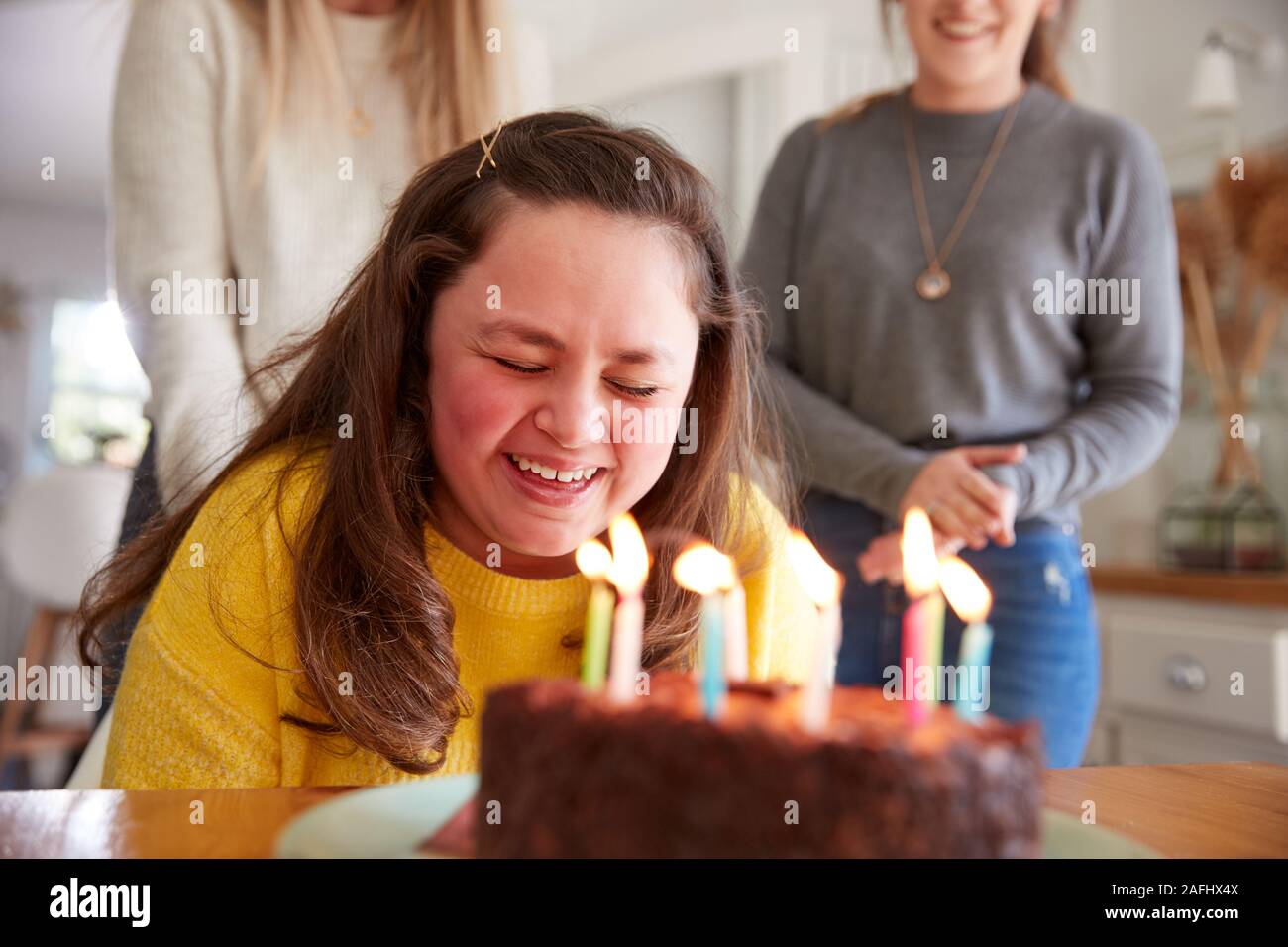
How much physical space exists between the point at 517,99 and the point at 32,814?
3.46 ft

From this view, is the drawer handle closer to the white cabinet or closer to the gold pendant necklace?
the white cabinet

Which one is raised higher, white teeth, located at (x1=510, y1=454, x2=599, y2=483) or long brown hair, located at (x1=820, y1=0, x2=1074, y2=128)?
long brown hair, located at (x1=820, y1=0, x2=1074, y2=128)

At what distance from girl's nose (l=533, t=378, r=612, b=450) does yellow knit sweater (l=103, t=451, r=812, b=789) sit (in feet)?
0.54

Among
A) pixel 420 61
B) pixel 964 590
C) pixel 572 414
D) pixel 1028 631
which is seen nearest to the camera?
pixel 964 590

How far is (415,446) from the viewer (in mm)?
934

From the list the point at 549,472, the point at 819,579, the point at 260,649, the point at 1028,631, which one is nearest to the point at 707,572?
the point at 819,579

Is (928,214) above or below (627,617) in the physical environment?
above

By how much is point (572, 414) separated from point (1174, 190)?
8.66 ft

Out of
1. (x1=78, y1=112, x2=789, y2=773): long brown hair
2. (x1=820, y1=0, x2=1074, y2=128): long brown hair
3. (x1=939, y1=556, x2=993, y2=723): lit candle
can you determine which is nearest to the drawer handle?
(x1=820, y1=0, x2=1074, y2=128): long brown hair

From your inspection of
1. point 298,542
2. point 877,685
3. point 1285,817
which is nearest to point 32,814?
point 298,542

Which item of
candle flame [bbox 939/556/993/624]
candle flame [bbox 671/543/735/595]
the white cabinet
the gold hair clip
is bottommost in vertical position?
the white cabinet

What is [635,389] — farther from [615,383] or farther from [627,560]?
[627,560]

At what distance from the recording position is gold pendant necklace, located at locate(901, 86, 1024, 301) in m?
1.32
